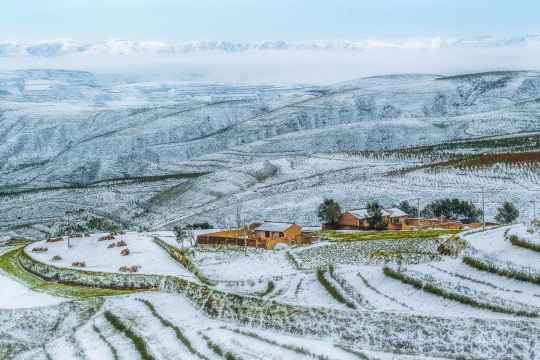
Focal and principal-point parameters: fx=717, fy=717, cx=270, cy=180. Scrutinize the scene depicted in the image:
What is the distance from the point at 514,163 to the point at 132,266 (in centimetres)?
11925

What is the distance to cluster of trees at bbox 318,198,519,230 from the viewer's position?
100 metres

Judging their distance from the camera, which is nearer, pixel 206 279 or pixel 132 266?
pixel 206 279

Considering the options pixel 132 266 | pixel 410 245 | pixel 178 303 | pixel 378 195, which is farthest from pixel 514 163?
pixel 178 303

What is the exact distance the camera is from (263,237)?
297 feet

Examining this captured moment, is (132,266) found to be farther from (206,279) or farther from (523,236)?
(523,236)

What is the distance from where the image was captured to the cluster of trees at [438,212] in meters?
100

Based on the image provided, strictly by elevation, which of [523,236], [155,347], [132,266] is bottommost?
[132,266]

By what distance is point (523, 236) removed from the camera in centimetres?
4512

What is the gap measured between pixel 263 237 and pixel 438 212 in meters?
38.0

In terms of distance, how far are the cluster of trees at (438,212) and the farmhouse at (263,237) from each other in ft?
42.8

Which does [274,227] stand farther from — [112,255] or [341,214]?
[112,255]

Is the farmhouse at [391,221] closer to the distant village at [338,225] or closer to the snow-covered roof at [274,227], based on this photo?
the distant village at [338,225]

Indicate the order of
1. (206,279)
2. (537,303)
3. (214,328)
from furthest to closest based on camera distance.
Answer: (206,279) < (214,328) < (537,303)

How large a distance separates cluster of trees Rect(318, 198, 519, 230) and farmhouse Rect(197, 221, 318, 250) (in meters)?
13.0
